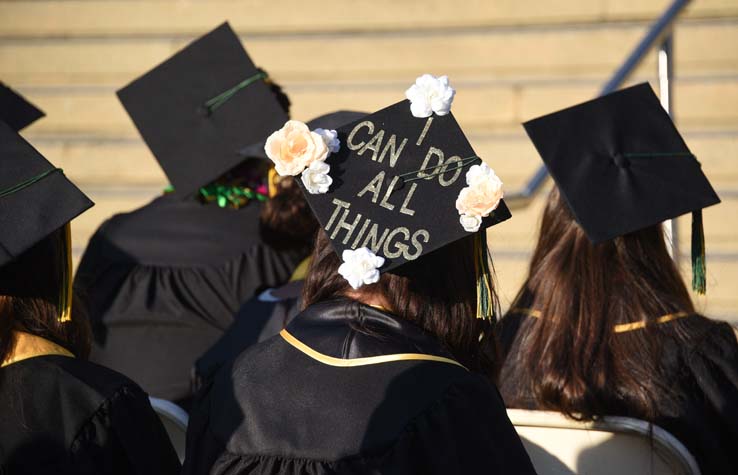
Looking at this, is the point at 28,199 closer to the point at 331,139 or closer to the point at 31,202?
the point at 31,202

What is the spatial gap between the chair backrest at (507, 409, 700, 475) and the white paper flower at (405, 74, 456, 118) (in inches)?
29.3

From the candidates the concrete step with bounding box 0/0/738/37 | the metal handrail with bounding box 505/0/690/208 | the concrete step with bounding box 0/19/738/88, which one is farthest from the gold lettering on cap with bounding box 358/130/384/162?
the concrete step with bounding box 0/0/738/37

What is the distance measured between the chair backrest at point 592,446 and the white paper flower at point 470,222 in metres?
0.59

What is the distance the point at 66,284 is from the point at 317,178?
25.2 inches

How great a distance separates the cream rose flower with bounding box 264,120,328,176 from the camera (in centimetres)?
192

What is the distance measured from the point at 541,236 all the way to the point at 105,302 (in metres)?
1.60

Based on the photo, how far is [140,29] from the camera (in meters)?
7.06

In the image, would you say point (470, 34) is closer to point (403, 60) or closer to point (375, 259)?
point (403, 60)

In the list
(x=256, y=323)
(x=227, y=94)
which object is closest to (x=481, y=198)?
(x=256, y=323)

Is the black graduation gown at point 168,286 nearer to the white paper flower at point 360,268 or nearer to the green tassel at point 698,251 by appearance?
the green tassel at point 698,251

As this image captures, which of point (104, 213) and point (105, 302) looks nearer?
point (105, 302)

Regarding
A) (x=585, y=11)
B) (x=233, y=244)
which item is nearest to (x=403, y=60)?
(x=585, y=11)

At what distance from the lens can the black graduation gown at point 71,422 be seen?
6.61ft

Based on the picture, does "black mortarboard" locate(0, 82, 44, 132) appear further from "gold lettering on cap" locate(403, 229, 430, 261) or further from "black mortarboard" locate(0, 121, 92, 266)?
"gold lettering on cap" locate(403, 229, 430, 261)
